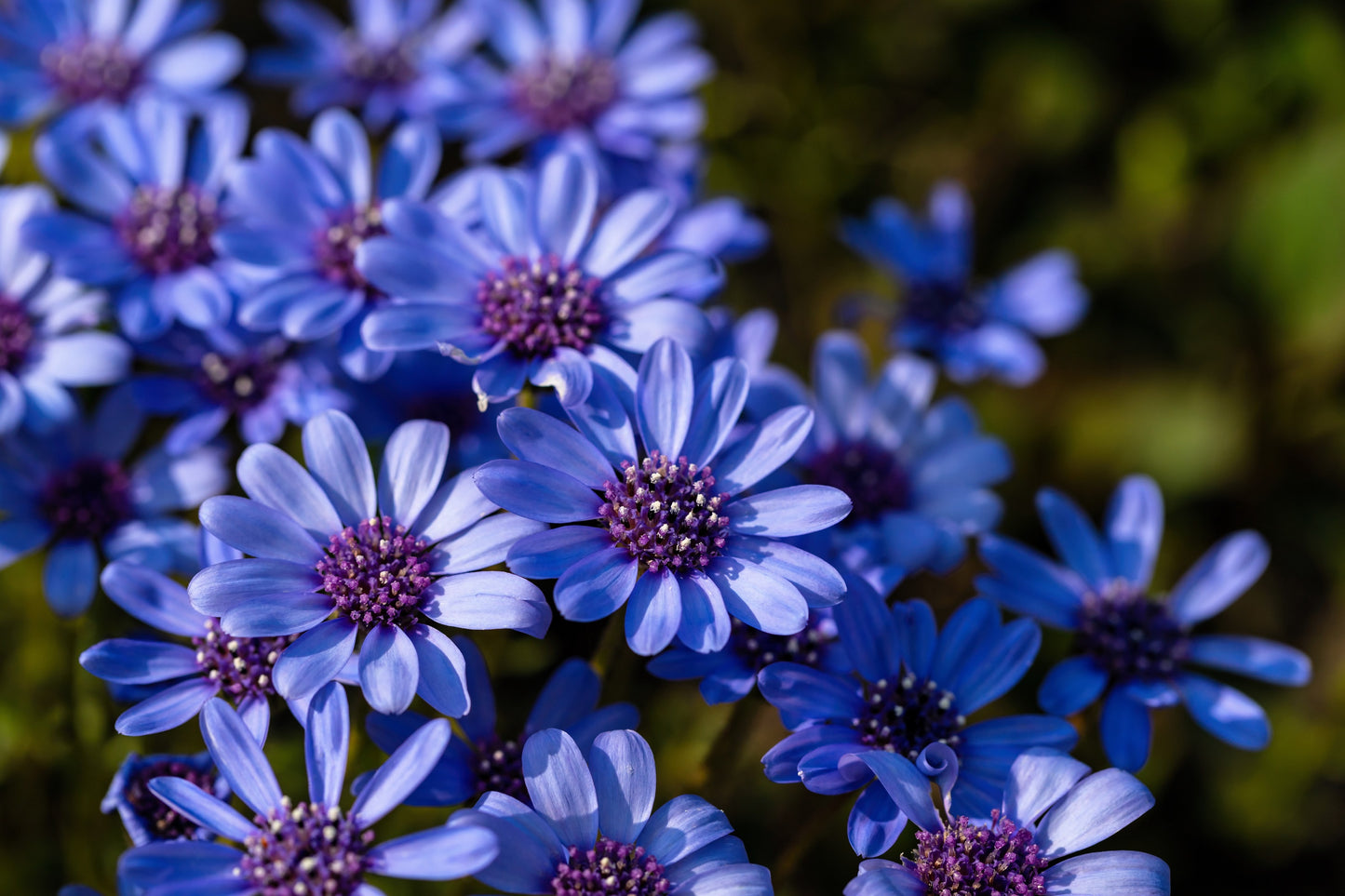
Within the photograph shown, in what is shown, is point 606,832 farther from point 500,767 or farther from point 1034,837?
point 1034,837

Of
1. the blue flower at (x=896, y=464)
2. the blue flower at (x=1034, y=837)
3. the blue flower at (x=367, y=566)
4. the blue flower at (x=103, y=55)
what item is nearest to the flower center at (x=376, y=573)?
the blue flower at (x=367, y=566)

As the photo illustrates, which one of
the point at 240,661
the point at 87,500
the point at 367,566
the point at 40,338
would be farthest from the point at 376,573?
the point at 40,338

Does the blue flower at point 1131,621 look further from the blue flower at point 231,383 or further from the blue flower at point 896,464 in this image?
the blue flower at point 231,383

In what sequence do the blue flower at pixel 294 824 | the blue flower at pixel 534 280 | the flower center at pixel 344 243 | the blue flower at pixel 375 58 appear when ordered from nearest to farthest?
the blue flower at pixel 294 824
the blue flower at pixel 534 280
the flower center at pixel 344 243
the blue flower at pixel 375 58

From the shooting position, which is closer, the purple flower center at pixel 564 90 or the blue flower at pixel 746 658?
the blue flower at pixel 746 658

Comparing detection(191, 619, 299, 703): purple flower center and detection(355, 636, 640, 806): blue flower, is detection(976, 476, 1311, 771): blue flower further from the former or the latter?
detection(191, 619, 299, 703): purple flower center

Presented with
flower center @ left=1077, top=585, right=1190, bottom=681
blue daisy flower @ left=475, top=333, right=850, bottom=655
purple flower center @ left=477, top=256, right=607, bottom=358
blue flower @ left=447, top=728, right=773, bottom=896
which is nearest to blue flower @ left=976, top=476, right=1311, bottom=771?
flower center @ left=1077, top=585, right=1190, bottom=681
